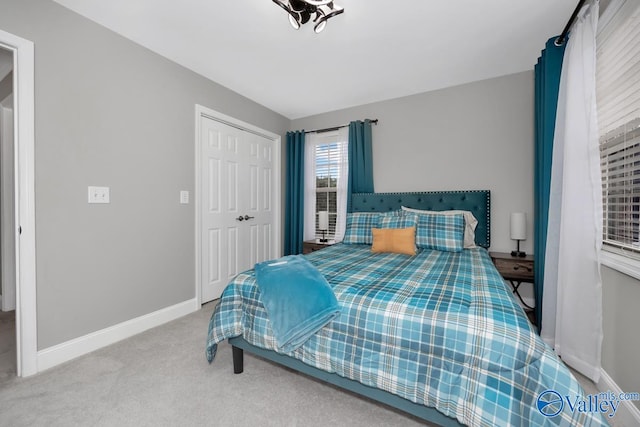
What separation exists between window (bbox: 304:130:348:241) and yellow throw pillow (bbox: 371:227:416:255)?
47.6 inches

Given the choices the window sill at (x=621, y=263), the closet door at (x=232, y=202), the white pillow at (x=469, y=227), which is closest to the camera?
the window sill at (x=621, y=263)

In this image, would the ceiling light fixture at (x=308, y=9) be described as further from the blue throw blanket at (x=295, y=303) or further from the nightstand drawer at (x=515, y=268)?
the nightstand drawer at (x=515, y=268)

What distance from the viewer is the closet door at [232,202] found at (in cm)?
305

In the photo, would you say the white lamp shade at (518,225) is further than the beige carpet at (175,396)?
Yes

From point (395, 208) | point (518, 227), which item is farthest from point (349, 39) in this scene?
point (518, 227)

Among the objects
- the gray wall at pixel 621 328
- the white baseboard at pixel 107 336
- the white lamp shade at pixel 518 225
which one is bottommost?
the white baseboard at pixel 107 336

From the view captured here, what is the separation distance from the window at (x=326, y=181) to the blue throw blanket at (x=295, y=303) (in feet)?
7.73

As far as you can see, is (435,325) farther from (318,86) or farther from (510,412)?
(318,86)

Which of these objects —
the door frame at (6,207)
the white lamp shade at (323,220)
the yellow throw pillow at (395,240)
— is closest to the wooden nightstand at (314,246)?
the white lamp shade at (323,220)

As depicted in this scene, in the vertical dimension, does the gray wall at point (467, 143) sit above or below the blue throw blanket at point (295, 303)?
above

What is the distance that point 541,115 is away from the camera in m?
2.29

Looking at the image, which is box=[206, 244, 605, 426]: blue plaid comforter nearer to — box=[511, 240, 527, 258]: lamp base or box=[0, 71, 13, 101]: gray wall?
box=[511, 240, 527, 258]: lamp base

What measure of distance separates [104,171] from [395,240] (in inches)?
101

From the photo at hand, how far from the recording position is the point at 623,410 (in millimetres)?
1360
